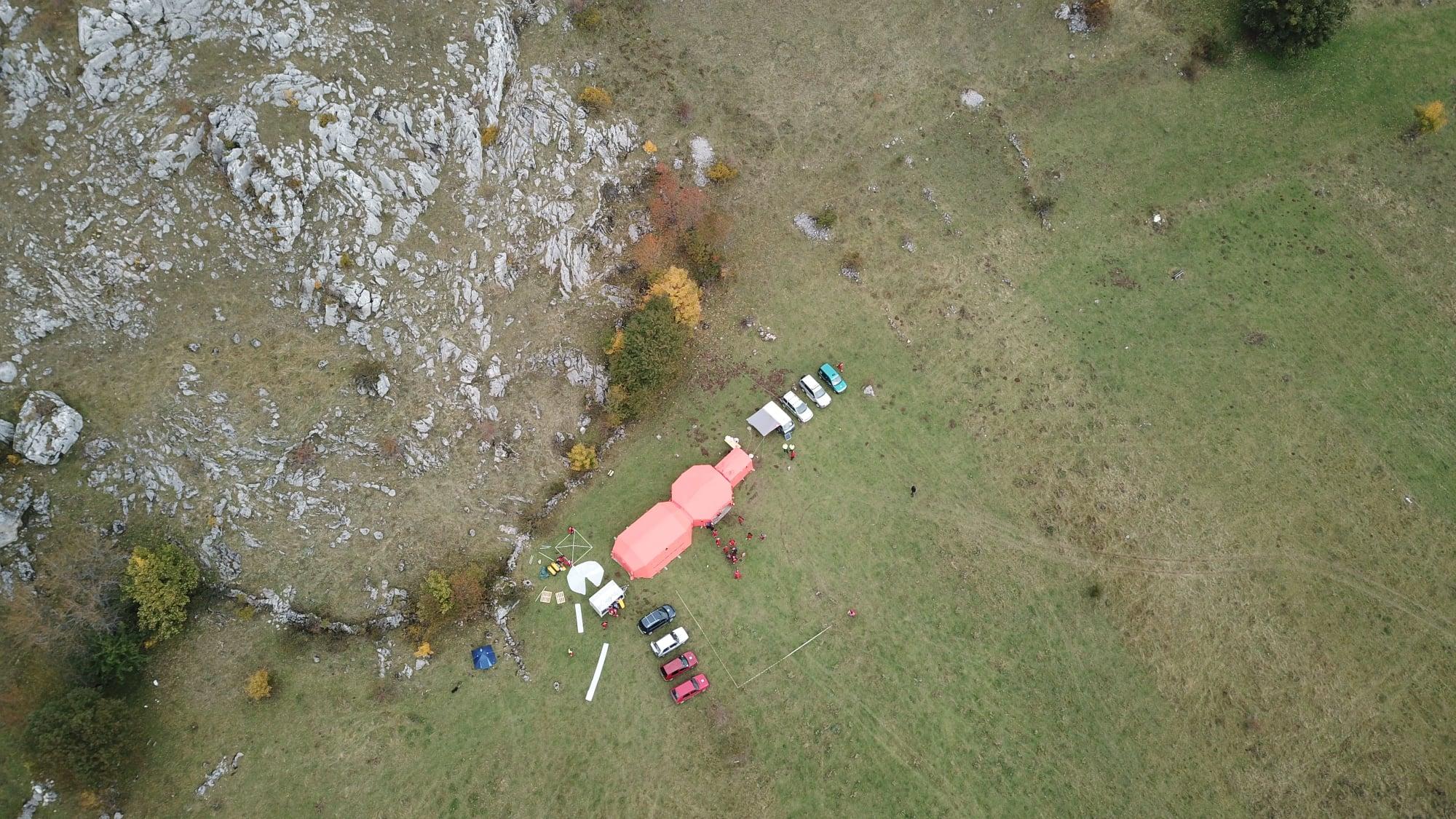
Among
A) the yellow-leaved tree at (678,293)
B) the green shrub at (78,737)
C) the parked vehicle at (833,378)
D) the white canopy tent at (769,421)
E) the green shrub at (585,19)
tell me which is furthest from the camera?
the green shrub at (585,19)

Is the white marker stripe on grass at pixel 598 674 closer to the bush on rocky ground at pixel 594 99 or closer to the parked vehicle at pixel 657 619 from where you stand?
the parked vehicle at pixel 657 619

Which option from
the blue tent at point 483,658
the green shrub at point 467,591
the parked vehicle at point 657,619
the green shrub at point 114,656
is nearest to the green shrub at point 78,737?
the green shrub at point 114,656

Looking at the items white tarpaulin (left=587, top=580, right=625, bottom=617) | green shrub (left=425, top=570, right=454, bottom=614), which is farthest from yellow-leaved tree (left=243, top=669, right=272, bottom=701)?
white tarpaulin (left=587, top=580, right=625, bottom=617)

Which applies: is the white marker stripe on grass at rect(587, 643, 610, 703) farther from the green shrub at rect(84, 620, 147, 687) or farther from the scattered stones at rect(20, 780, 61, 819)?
the scattered stones at rect(20, 780, 61, 819)

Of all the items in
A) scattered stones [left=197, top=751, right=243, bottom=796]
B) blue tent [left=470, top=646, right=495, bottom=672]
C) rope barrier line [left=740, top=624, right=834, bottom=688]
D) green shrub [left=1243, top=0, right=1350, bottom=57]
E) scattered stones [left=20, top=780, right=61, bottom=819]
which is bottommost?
rope barrier line [left=740, top=624, right=834, bottom=688]

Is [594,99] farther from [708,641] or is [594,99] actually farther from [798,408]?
[708,641]

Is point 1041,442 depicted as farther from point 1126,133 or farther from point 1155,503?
point 1126,133

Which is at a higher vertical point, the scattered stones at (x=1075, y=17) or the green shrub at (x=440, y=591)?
the scattered stones at (x=1075, y=17)
